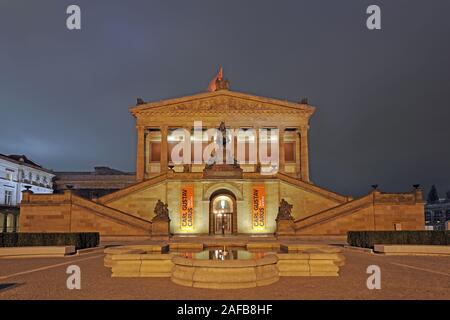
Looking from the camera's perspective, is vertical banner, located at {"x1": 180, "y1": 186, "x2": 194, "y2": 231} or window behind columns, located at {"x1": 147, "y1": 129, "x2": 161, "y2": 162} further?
Answer: window behind columns, located at {"x1": 147, "y1": 129, "x2": 161, "y2": 162}

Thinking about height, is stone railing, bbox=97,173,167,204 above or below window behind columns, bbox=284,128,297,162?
below

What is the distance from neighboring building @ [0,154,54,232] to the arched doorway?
31.4 metres

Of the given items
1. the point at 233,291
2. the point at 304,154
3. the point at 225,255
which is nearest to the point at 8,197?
the point at 304,154

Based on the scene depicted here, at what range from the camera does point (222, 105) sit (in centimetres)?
5519

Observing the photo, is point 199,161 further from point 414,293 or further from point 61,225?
point 414,293

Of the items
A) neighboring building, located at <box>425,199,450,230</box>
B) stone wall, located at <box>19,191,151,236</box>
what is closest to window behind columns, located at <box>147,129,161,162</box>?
stone wall, located at <box>19,191,151,236</box>

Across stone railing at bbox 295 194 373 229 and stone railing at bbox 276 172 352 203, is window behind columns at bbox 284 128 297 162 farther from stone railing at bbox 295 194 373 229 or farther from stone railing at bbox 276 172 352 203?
stone railing at bbox 295 194 373 229

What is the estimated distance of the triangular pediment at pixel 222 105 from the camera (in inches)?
2163

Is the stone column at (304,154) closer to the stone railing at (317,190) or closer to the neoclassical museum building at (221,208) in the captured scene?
the neoclassical museum building at (221,208)

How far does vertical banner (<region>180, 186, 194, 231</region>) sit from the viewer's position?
37.9 metres

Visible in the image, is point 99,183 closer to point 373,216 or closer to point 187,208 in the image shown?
point 187,208

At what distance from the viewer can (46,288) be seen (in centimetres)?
1030
